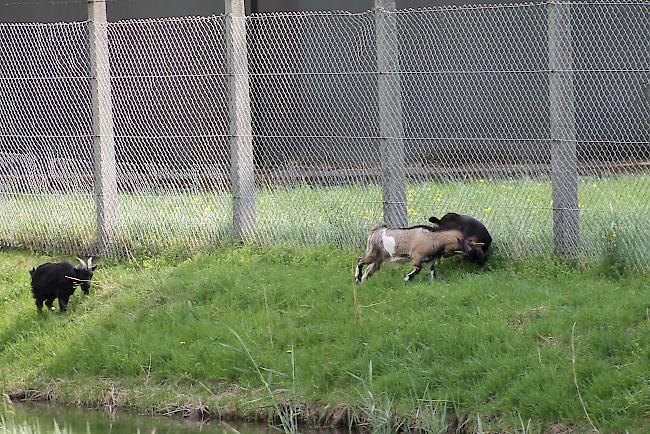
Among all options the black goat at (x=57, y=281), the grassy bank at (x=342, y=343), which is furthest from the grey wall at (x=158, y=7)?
the black goat at (x=57, y=281)

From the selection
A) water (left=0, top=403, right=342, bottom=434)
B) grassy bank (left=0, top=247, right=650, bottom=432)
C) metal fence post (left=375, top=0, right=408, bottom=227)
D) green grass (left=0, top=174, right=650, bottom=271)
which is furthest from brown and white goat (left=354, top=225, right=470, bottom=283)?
water (left=0, top=403, right=342, bottom=434)

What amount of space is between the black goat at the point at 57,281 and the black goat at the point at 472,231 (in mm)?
3008

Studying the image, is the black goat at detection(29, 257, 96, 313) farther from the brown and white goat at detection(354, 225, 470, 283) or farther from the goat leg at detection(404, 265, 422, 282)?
the goat leg at detection(404, 265, 422, 282)

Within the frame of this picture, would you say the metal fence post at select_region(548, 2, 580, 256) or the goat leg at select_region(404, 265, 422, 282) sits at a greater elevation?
the metal fence post at select_region(548, 2, 580, 256)

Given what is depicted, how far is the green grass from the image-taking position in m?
9.53

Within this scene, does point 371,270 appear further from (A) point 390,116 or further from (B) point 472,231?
(A) point 390,116

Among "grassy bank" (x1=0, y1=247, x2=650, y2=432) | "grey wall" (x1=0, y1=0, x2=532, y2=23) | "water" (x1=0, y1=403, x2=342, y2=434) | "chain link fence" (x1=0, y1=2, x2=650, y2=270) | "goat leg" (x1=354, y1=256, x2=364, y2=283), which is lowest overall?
"water" (x1=0, y1=403, x2=342, y2=434)

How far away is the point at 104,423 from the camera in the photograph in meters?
9.02

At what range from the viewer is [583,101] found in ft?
40.1

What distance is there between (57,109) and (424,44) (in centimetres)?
403

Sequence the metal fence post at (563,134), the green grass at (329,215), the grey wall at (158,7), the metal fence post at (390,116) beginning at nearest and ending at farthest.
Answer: the green grass at (329,215)
the metal fence post at (563,134)
the metal fence post at (390,116)
the grey wall at (158,7)

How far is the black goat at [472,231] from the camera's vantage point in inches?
382

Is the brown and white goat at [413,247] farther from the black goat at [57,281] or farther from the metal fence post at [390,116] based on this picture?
the black goat at [57,281]

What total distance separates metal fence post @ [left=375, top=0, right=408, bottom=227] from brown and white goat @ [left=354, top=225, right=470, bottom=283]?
2.43ft
